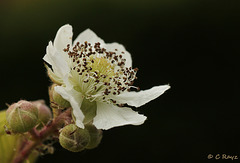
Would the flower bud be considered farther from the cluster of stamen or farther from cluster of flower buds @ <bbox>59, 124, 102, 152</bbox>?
the cluster of stamen

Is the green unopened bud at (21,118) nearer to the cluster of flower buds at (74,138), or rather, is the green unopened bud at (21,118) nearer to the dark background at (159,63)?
the cluster of flower buds at (74,138)

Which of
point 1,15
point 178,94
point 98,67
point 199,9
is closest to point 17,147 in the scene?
point 98,67

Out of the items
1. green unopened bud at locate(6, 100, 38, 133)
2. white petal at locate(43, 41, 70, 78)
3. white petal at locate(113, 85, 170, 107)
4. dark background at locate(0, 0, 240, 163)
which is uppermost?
white petal at locate(43, 41, 70, 78)

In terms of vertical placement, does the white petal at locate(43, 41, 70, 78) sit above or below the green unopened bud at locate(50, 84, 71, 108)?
above

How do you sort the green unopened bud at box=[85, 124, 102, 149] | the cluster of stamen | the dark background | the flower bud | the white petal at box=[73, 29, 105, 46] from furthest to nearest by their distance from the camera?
1. the dark background
2. the white petal at box=[73, 29, 105, 46]
3. the cluster of stamen
4. the green unopened bud at box=[85, 124, 102, 149]
5. the flower bud

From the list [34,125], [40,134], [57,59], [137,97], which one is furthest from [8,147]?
[137,97]

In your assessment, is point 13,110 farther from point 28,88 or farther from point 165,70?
point 165,70

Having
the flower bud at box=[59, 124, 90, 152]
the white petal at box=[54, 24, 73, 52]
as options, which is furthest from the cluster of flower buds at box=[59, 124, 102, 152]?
the white petal at box=[54, 24, 73, 52]
